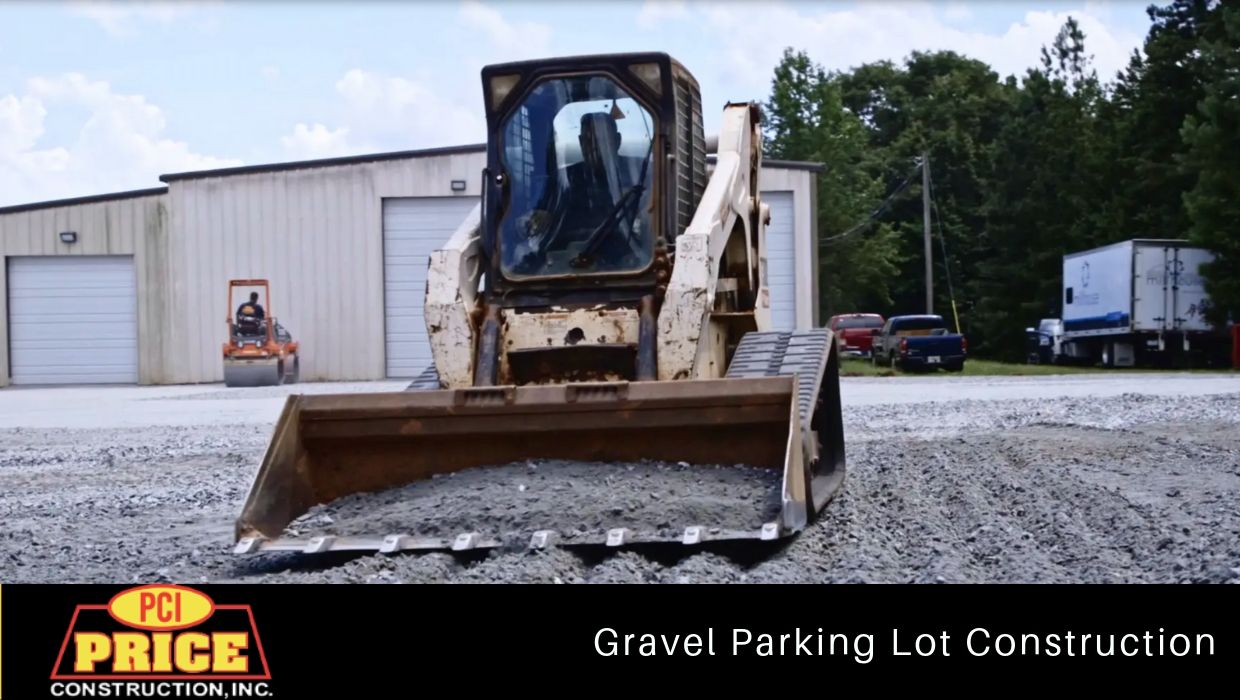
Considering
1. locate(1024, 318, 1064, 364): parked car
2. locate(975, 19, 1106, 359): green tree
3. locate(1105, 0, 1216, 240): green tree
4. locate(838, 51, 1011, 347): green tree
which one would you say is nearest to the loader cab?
locate(1024, 318, 1064, 364): parked car

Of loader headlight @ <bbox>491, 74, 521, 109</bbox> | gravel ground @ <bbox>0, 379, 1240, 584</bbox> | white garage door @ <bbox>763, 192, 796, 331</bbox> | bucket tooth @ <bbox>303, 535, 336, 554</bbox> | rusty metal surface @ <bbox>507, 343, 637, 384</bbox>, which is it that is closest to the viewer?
gravel ground @ <bbox>0, 379, 1240, 584</bbox>

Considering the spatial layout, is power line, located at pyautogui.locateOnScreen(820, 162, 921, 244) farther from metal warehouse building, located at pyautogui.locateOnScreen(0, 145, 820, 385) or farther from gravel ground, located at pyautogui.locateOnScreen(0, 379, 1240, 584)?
gravel ground, located at pyautogui.locateOnScreen(0, 379, 1240, 584)

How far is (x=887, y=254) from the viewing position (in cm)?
6372

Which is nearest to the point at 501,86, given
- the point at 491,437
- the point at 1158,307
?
the point at 491,437

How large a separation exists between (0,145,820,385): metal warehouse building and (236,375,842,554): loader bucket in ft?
89.7

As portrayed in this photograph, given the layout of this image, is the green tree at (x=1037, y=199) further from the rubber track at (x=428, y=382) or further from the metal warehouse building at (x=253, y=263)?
the rubber track at (x=428, y=382)

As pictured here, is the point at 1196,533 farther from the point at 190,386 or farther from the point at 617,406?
the point at 190,386

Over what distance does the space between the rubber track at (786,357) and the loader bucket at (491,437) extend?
475 mm

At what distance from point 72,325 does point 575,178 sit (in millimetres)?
30307

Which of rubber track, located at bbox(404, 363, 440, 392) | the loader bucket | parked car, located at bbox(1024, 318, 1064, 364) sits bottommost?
parked car, located at bbox(1024, 318, 1064, 364)

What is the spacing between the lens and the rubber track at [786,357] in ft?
26.3

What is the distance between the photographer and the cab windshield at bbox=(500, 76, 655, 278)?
8656 mm
